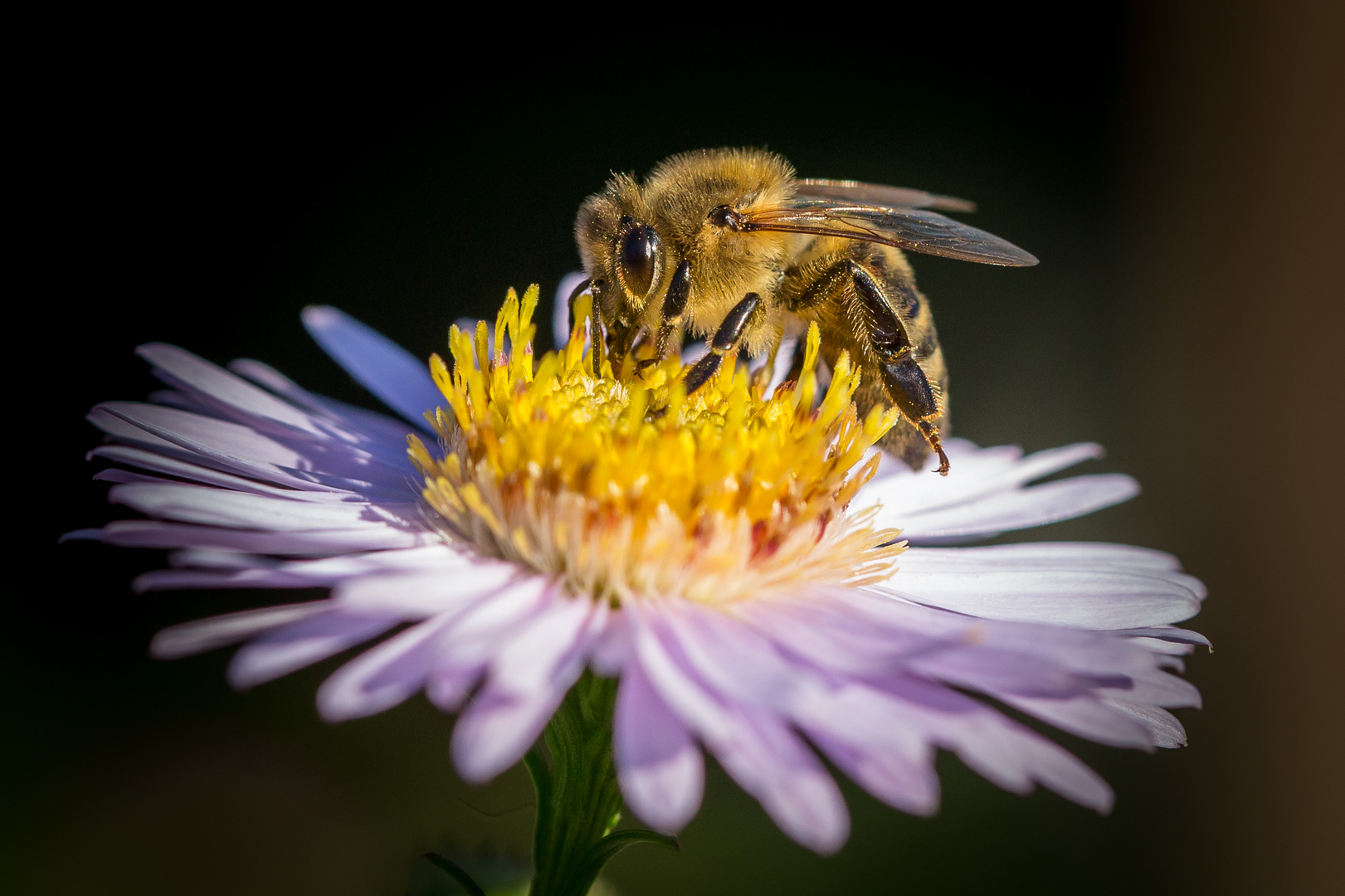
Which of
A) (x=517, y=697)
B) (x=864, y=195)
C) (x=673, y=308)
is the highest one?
(x=864, y=195)

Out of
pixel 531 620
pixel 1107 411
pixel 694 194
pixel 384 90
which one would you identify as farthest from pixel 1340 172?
pixel 531 620

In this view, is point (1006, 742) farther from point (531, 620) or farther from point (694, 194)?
point (694, 194)

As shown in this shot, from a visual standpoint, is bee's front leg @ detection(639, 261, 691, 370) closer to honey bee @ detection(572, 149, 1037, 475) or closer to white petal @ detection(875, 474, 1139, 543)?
honey bee @ detection(572, 149, 1037, 475)

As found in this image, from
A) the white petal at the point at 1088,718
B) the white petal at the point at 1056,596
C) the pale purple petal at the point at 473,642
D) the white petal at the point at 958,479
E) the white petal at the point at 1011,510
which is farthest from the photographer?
the white petal at the point at 958,479

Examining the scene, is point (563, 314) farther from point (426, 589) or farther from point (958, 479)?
point (426, 589)

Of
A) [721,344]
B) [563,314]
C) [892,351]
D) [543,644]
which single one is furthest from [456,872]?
[563,314]

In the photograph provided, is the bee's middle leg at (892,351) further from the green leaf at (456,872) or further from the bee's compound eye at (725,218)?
the green leaf at (456,872)

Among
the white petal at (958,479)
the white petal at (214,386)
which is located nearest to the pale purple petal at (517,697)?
the white petal at (214,386)

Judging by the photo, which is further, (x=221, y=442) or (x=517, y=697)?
(x=221, y=442)
